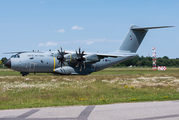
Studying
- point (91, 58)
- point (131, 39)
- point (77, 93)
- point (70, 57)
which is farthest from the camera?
point (131, 39)

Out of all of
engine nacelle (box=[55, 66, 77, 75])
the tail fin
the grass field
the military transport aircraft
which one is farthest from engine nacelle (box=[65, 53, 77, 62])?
the grass field

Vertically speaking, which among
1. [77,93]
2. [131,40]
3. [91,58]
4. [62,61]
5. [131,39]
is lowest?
[77,93]

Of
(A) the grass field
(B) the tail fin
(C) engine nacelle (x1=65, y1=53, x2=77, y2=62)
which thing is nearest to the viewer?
(A) the grass field

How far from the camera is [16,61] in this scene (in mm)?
29406

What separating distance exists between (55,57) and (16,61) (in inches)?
222

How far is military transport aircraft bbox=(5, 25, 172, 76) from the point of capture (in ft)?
97.6

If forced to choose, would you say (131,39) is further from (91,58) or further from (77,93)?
(77,93)

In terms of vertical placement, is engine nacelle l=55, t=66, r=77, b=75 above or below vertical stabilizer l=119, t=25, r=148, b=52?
below

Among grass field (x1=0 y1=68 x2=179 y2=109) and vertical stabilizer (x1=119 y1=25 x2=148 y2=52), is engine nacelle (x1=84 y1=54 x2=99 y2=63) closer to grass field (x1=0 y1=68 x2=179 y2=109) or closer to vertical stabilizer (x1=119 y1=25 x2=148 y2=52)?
vertical stabilizer (x1=119 y1=25 x2=148 y2=52)

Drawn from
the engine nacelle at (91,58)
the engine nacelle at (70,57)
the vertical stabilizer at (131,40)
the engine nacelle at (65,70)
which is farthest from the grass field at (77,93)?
the vertical stabilizer at (131,40)

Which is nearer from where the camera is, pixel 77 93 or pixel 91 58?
pixel 77 93

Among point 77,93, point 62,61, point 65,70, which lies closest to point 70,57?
point 62,61

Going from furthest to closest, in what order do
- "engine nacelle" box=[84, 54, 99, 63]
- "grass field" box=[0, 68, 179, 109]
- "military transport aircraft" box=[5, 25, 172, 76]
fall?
1. "engine nacelle" box=[84, 54, 99, 63]
2. "military transport aircraft" box=[5, 25, 172, 76]
3. "grass field" box=[0, 68, 179, 109]

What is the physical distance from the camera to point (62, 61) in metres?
30.8
